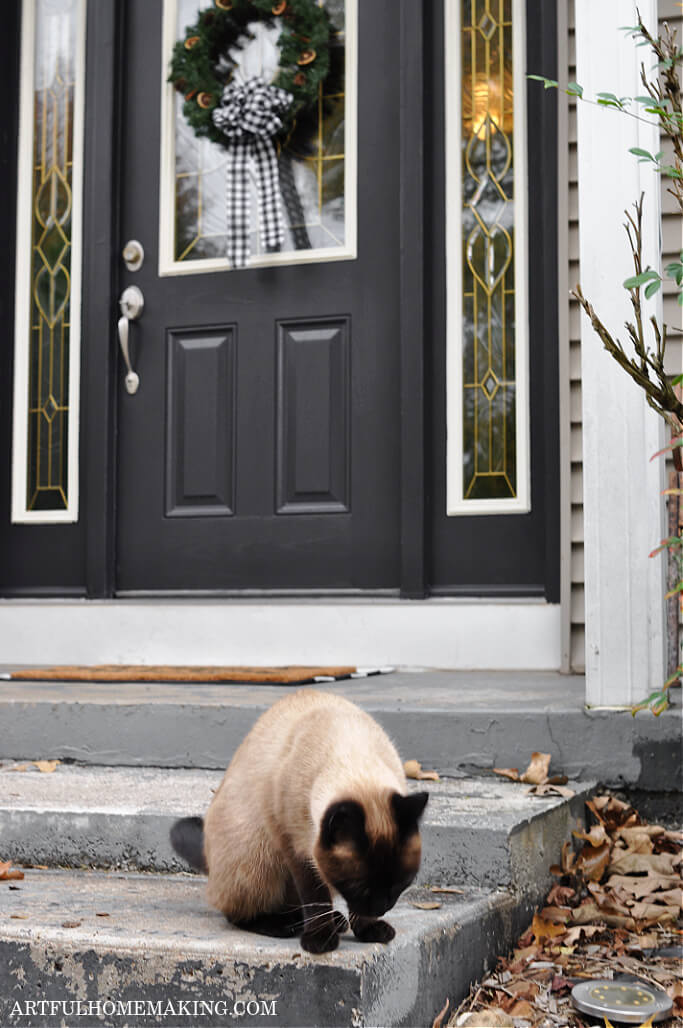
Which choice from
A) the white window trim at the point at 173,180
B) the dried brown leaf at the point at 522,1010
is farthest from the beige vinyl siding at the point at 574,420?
the dried brown leaf at the point at 522,1010

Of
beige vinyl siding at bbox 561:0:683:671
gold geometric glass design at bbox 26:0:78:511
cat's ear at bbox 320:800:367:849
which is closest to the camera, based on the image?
cat's ear at bbox 320:800:367:849

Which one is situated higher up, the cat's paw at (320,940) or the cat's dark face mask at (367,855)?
the cat's dark face mask at (367,855)

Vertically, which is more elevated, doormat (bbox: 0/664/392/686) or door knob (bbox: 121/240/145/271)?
door knob (bbox: 121/240/145/271)

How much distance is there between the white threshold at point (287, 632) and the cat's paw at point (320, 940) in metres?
2.52

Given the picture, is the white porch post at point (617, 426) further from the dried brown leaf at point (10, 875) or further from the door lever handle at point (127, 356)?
the door lever handle at point (127, 356)

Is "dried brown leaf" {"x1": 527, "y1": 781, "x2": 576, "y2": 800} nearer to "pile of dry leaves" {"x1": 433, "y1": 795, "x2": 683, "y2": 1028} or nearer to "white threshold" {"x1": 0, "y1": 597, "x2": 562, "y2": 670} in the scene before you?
"pile of dry leaves" {"x1": 433, "y1": 795, "x2": 683, "y2": 1028}

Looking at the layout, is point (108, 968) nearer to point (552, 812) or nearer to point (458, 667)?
point (552, 812)

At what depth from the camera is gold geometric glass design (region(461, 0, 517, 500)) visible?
13.9ft

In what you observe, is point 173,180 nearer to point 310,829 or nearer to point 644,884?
point 644,884

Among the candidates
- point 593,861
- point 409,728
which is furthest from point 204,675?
point 593,861

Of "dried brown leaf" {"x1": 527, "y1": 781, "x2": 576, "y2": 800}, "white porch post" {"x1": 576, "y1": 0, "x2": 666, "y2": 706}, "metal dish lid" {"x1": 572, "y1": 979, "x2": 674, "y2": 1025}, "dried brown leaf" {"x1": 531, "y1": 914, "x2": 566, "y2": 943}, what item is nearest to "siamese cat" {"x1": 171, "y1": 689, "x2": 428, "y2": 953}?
"metal dish lid" {"x1": 572, "y1": 979, "x2": 674, "y2": 1025}

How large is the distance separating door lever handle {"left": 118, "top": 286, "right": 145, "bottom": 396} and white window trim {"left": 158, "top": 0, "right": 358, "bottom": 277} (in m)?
0.15

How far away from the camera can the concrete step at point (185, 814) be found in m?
2.14

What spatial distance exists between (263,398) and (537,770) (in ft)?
7.54
